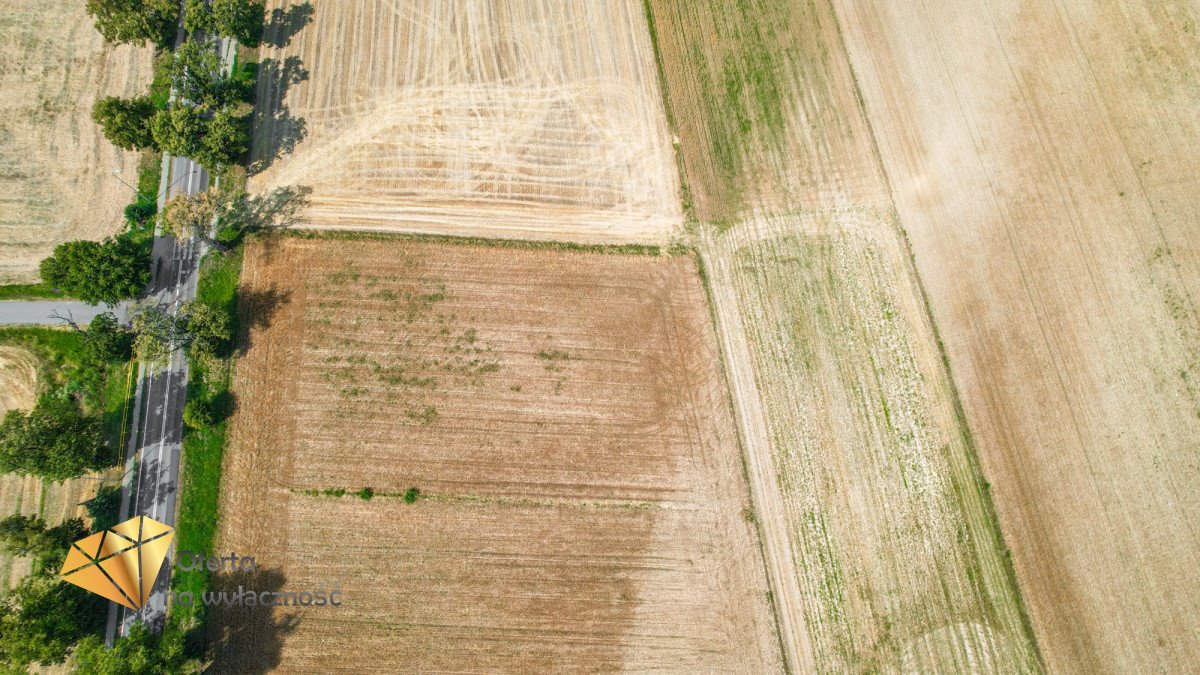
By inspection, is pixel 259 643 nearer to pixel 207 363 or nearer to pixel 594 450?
pixel 207 363

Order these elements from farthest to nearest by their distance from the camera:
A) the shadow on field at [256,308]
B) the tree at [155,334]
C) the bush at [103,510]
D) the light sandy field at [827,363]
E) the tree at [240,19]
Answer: the tree at [240,19]
the shadow on field at [256,308]
the light sandy field at [827,363]
the bush at [103,510]
the tree at [155,334]

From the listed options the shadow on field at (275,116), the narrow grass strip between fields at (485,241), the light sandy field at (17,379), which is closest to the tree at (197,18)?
the shadow on field at (275,116)

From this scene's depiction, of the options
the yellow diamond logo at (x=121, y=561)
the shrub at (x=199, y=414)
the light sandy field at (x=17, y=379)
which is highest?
the light sandy field at (x=17, y=379)

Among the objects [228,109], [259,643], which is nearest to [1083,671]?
[259,643]

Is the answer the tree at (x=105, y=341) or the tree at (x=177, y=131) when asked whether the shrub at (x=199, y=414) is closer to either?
the tree at (x=105, y=341)

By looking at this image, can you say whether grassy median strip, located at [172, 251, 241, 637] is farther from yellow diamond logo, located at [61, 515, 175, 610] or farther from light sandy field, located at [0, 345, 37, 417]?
light sandy field, located at [0, 345, 37, 417]
